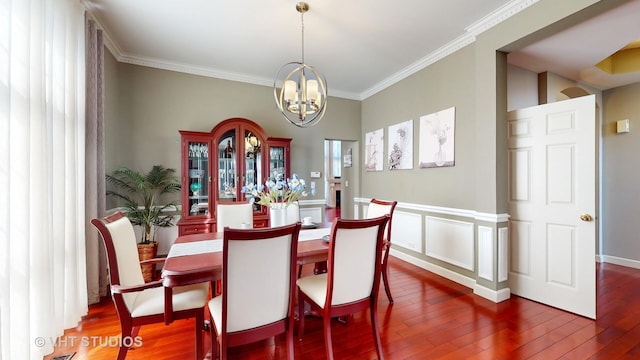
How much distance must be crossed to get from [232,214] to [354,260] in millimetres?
1637

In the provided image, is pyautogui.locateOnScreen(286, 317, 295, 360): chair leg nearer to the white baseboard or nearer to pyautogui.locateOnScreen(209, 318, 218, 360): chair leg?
pyautogui.locateOnScreen(209, 318, 218, 360): chair leg

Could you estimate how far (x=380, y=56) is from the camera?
135 inches

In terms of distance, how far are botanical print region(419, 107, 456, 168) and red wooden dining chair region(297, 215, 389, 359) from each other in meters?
1.99

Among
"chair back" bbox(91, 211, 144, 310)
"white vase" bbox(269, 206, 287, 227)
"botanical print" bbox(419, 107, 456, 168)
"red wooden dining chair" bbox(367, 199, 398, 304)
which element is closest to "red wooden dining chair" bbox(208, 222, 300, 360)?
"chair back" bbox(91, 211, 144, 310)

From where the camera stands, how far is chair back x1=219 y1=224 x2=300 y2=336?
126 centimetres

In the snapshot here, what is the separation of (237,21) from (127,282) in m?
2.56

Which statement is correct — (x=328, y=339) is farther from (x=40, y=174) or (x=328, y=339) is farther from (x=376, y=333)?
(x=40, y=174)

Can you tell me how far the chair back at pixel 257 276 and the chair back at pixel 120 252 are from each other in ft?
2.43

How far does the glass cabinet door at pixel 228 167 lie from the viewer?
11.8 feet

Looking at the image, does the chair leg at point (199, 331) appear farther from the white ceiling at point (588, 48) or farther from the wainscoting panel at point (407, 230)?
the white ceiling at point (588, 48)

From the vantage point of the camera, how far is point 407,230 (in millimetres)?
3820

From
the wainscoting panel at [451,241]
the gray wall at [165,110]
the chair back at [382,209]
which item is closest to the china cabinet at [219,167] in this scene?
the gray wall at [165,110]

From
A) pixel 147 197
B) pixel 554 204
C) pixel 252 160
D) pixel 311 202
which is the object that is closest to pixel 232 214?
pixel 252 160

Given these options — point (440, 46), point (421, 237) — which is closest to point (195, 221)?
point (421, 237)
